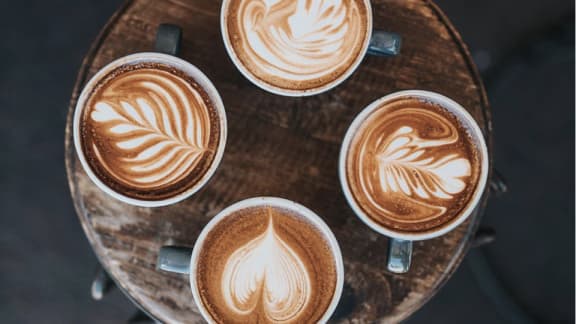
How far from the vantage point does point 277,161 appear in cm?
135

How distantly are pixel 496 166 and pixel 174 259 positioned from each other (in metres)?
1.62

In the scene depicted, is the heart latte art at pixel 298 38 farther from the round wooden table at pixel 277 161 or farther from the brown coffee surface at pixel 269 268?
the brown coffee surface at pixel 269 268

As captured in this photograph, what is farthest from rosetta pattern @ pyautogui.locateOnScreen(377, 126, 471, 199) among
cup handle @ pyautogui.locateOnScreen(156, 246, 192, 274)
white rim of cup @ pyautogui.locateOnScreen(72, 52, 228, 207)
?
cup handle @ pyautogui.locateOnScreen(156, 246, 192, 274)

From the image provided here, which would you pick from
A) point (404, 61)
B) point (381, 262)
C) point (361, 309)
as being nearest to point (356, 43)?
point (404, 61)

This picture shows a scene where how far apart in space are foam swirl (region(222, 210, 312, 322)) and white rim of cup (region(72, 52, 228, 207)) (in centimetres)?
20

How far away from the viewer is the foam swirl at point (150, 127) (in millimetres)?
1231

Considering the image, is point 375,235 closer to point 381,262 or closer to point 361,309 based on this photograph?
point 381,262

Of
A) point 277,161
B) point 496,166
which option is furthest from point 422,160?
point 496,166

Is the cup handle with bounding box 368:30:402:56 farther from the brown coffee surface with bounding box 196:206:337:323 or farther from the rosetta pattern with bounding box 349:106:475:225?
the brown coffee surface with bounding box 196:206:337:323

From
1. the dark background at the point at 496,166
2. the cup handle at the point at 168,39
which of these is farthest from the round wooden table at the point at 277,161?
the dark background at the point at 496,166

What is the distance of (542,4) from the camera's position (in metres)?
2.32

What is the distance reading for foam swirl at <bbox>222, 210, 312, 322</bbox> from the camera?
4.05 ft

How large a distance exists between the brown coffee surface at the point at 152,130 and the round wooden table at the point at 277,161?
115 mm

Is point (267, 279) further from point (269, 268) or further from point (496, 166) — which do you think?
point (496, 166)
